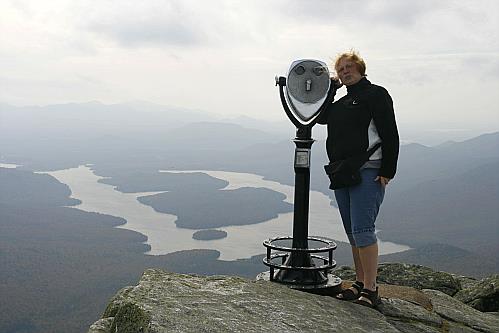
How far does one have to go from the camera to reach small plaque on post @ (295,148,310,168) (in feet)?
17.4

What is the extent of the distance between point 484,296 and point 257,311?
385 cm

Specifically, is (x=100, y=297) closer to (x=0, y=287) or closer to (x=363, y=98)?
(x=0, y=287)

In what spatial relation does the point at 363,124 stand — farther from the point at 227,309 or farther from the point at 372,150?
the point at 227,309

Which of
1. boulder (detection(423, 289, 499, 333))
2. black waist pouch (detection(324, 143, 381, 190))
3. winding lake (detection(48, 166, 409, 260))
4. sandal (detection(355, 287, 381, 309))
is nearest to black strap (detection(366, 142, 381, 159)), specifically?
black waist pouch (detection(324, 143, 381, 190))

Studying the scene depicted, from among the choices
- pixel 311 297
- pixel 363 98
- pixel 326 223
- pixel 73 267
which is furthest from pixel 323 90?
pixel 326 223

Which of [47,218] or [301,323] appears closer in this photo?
[301,323]

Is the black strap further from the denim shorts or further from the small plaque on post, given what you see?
the small plaque on post

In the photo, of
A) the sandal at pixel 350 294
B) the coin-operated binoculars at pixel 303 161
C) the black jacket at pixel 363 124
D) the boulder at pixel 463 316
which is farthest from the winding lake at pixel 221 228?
the black jacket at pixel 363 124

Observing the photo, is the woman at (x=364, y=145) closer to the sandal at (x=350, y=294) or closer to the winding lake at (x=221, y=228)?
the sandal at (x=350, y=294)

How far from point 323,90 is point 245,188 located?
628 ft

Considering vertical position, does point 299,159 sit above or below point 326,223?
above

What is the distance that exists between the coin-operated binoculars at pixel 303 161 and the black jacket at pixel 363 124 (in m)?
0.39

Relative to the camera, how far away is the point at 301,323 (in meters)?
3.90

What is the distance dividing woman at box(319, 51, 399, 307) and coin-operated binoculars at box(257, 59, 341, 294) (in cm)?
29
